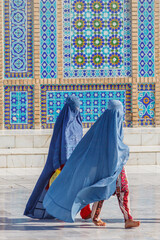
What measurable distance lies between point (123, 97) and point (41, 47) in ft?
7.16

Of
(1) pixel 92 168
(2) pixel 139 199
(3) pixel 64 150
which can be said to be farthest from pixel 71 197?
(2) pixel 139 199

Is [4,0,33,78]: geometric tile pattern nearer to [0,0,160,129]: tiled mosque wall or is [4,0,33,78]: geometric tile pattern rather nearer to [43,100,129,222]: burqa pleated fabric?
[0,0,160,129]: tiled mosque wall

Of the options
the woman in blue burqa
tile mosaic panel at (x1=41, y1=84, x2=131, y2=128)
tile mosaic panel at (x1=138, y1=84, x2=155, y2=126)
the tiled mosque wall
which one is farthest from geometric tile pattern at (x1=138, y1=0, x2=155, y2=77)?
the woman in blue burqa

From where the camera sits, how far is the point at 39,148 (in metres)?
10.9

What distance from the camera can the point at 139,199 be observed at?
648cm

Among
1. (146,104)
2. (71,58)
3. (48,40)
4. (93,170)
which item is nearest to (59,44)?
(48,40)

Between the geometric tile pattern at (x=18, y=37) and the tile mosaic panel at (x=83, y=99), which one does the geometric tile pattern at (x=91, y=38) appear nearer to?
the tile mosaic panel at (x=83, y=99)

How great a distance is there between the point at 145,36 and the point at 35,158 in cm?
481

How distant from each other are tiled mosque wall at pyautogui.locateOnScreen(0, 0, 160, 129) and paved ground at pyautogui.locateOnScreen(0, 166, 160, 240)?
531 cm

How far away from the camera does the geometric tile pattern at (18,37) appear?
13.2 meters

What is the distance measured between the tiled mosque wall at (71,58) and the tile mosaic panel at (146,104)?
23 millimetres

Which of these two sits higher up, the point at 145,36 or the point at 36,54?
the point at 145,36

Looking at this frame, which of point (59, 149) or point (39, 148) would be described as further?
Result: point (39, 148)

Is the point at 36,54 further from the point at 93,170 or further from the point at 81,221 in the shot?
the point at 93,170
